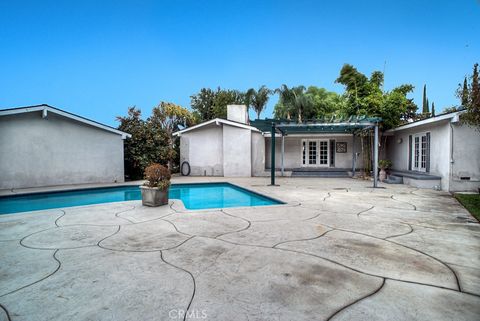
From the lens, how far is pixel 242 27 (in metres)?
22.6

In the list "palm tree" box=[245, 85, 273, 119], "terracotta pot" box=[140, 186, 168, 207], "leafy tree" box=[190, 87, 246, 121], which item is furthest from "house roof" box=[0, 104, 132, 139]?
"palm tree" box=[245, 85, 273, 119]

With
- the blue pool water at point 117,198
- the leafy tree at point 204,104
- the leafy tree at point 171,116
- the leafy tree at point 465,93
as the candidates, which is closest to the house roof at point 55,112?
the blue pool water at point 117,198

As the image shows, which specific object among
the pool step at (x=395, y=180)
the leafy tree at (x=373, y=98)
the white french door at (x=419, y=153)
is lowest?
the pool step at (x=395, y=180)

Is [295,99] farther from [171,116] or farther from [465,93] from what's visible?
[465,93]

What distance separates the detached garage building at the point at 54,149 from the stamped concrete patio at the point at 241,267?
6779 mm

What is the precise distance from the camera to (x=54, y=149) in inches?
474

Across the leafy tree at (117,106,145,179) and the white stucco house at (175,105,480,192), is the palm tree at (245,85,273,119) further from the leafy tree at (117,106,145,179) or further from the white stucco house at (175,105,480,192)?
the leafy tree at (117,106,145,179)

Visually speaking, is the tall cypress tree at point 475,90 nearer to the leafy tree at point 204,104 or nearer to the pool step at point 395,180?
the pool step at point 395,180

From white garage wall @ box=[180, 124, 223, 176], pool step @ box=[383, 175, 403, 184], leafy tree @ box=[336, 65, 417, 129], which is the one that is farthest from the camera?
white garage wall @ box=[180, 124, 223, 176]

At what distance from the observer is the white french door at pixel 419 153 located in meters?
12.6

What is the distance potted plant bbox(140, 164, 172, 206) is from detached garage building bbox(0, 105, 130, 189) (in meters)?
7.47

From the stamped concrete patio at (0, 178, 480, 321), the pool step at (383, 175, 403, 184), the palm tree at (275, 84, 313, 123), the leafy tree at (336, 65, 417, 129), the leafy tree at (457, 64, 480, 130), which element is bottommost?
the stamped concrete patio at (0, 178, 480, 321)

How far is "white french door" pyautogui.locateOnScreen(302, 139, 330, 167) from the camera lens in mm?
18125

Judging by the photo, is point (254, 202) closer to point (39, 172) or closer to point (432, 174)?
point (432, 174)
